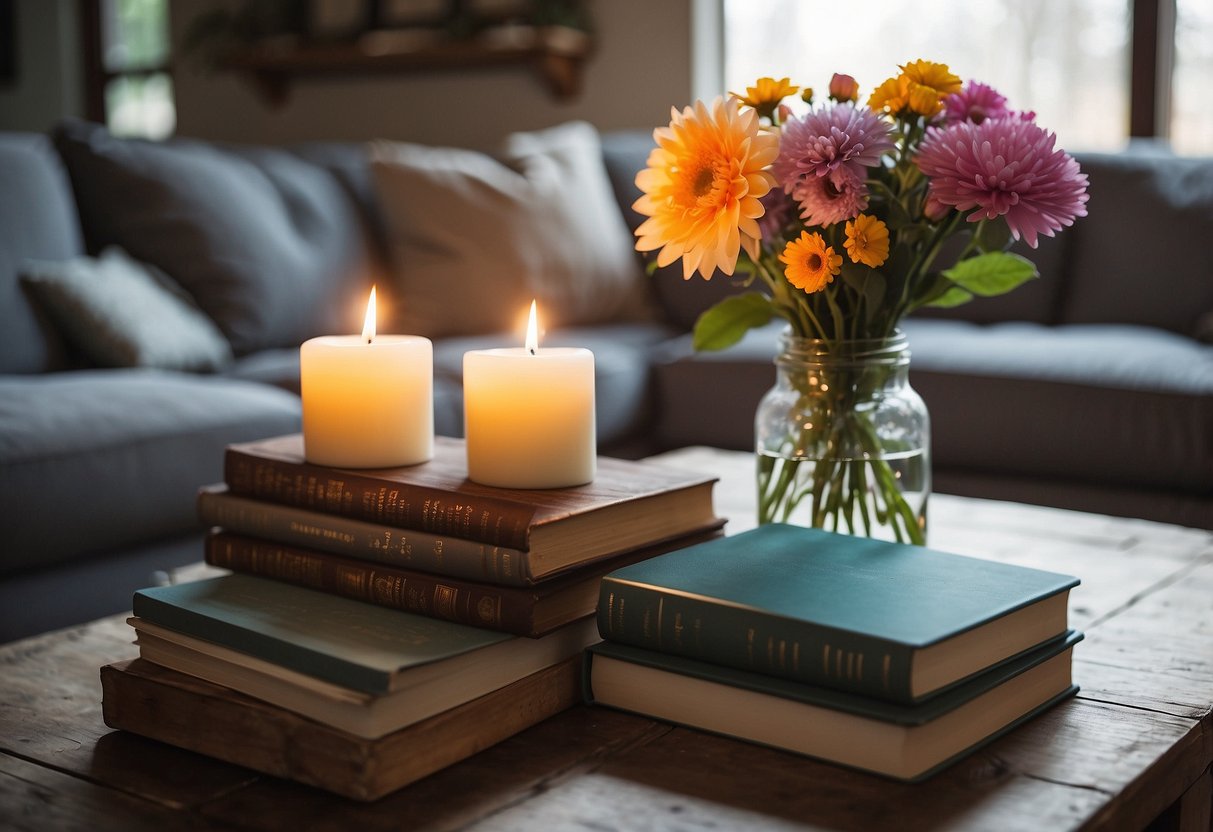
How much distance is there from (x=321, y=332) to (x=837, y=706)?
215cm

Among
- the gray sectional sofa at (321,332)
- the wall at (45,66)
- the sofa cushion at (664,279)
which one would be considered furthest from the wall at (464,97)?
the gray sectional sofa at (321,332)

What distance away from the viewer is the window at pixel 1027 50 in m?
3.54

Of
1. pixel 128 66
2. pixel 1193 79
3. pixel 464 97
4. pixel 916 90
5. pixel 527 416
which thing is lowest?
pixel 527 416

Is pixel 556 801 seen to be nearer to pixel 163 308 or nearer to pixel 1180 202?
pixel 163 308

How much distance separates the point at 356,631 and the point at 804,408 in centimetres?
40

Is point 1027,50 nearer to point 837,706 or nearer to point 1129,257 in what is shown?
point 1129,257

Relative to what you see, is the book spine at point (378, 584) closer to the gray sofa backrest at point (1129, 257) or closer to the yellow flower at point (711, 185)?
the yellow flower at point (711, 185)

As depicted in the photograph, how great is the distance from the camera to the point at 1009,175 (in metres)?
0.84

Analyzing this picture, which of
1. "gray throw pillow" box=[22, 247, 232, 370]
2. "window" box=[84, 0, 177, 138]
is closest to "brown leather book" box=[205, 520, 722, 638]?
"gray throw pillow" box=[22, 247, 232, 370]

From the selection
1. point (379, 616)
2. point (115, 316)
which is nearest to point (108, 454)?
point (115, 316)

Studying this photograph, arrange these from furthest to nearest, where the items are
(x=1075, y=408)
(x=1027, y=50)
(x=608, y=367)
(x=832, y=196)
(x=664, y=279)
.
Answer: (x=1027, y=50) → (x=664, y=279) → (x=608, y=367) → (x=1075, y=408) → (x=832, y=196)

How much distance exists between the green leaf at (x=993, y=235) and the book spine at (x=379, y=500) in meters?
0.42

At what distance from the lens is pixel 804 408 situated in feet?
3.21

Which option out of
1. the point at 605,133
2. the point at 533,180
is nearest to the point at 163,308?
the point at 533,180
